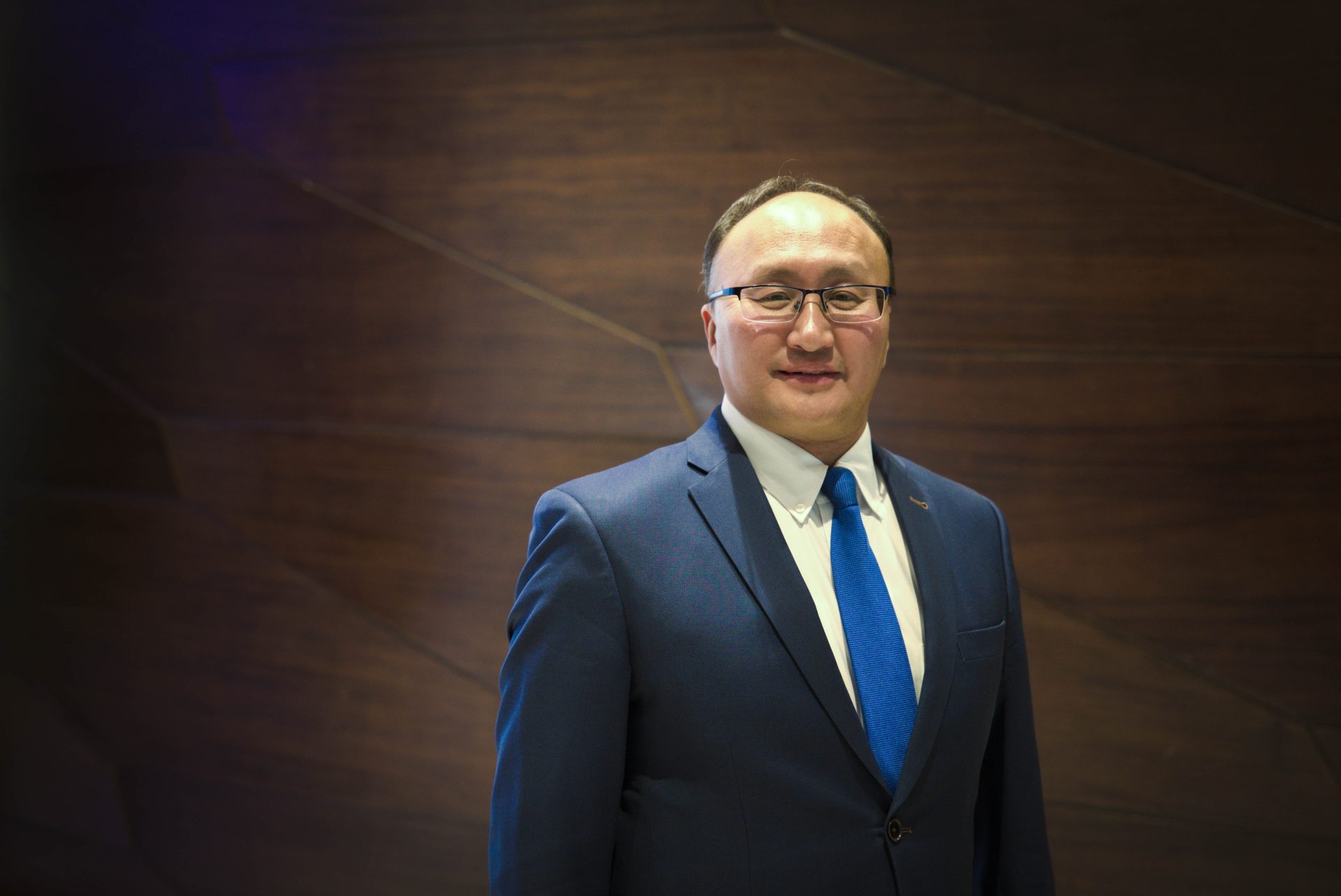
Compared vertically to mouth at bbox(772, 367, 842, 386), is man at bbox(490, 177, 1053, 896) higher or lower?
lower

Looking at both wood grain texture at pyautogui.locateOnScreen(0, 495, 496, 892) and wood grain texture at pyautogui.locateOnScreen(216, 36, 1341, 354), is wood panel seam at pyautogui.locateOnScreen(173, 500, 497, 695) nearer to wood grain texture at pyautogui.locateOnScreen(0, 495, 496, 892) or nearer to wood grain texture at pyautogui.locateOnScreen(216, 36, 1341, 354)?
wood grain texture at pyautogui.locateOnScreen(0, 495, 496, 892)

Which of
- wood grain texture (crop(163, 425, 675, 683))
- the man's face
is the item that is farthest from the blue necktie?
wood grain texture (crop(163, 425, 675, 683))

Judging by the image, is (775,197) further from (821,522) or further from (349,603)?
(349,603)

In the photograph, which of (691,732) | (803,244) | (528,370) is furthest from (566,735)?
(528,370)

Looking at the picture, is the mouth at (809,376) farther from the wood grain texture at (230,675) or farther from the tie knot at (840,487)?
the wood grain texture at (230,675)

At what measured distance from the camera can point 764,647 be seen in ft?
3.41

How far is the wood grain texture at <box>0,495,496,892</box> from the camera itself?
→ 2115mm

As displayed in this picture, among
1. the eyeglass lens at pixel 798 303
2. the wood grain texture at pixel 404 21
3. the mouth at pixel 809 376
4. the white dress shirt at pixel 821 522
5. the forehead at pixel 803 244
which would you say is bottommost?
the white dress shirt at pixel 821 522

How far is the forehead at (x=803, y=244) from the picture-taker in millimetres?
1135

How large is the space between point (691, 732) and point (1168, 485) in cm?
115

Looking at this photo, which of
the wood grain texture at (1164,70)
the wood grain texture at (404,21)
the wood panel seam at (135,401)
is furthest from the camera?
the wood panel seam at (135,401)

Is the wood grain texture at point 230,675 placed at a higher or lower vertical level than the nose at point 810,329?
lower

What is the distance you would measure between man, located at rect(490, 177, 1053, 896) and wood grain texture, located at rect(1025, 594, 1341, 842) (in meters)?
0.63

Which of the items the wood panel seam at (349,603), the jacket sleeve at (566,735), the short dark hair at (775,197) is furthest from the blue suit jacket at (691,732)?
the wood panel seam at (349,603)
